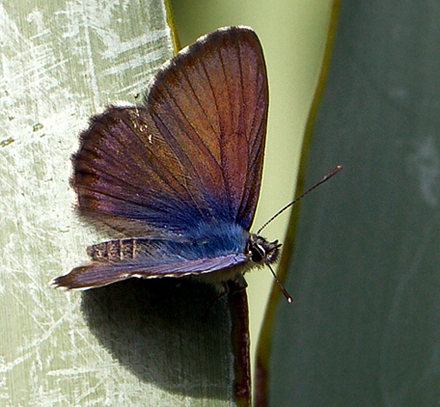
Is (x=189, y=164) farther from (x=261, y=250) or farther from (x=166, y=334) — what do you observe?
(x=166, y=334)

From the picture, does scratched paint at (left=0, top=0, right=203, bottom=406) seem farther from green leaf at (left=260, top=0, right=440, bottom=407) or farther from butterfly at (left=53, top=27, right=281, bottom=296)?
green leaf at (left=260, top=0, right=440, bottom=407)

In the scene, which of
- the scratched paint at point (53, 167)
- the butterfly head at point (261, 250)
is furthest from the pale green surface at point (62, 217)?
the butterfly head at point (261, 250)

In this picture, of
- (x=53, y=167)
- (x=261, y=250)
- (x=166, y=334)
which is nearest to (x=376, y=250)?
(x=261, y=250)

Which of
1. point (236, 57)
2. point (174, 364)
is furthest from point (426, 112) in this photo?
point (174, 364)

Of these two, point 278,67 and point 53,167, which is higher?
point 278,67

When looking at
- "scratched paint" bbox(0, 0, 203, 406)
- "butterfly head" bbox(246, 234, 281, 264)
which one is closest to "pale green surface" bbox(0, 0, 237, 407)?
"scratched paint" bbox(0, 0, 203, 406)

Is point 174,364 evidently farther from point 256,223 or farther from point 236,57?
point 256,223
